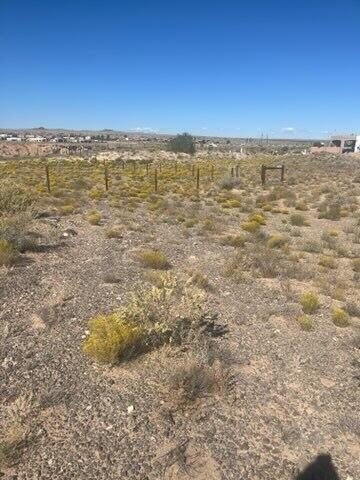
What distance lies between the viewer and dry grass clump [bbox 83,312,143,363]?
649 cm

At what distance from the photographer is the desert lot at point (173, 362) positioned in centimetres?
490

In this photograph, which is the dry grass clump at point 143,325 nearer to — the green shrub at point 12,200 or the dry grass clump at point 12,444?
the dry grass clump at point 12,444

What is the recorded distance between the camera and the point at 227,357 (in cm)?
691

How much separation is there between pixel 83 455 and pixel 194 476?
121 cm

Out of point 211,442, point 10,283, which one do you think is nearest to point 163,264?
point 10,283

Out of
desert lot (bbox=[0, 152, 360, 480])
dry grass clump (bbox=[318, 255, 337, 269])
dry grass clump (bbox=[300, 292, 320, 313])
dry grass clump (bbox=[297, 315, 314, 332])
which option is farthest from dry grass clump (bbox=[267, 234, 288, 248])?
dry grass clump (bbox=[297, 315, 314, 332])

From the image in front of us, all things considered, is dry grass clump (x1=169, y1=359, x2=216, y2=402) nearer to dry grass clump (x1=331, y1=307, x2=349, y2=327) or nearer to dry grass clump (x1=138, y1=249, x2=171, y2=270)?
dry grass clump (x1=331, y1=307, x2=349, y2=327)

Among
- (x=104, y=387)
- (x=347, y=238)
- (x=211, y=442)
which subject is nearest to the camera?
(x=211, y=442)

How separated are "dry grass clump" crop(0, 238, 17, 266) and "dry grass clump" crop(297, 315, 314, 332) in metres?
6.76

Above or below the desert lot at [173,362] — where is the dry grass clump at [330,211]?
below

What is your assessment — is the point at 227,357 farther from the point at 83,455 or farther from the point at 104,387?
the point at 83,455

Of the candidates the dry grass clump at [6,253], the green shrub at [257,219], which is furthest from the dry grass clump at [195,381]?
the green shrub at [257,219]

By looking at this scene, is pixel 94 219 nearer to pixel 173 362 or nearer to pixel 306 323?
pixel 306 323

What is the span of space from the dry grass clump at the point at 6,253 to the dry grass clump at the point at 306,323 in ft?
22.2
